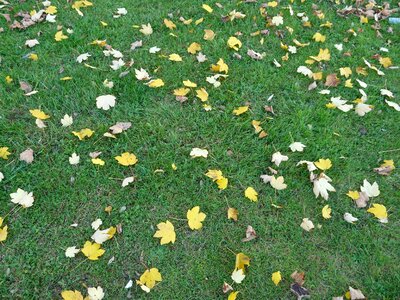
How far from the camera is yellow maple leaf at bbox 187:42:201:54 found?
3676 millimetres

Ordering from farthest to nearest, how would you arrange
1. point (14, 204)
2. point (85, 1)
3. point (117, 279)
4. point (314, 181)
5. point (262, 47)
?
point (85, 1) < point (262, 47) < point (314, 181) < point (14, 204) < point (117, 279)

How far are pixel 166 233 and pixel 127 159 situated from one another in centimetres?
65

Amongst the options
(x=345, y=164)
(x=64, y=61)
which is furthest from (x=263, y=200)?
(x=64, y=61)

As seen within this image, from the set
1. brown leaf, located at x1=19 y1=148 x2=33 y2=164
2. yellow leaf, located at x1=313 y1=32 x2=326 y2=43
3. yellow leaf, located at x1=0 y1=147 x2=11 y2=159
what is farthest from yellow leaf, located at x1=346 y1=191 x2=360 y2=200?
yellow leaf, located at x1=0 y1=147 x2=11 y2=159

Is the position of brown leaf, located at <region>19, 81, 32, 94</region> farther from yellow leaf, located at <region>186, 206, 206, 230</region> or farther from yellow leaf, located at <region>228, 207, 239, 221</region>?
yellow leaf, located at <region>228, 207, 239, 221</region>

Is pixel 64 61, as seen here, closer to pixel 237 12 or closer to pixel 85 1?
Answer: pixel 85 1

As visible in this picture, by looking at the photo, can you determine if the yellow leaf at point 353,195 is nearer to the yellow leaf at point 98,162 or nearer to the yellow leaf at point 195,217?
the yellow leaf at point 195,217

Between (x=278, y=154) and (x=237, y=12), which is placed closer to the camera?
(x=278, y=154)

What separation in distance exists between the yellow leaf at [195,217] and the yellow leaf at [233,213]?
174mm

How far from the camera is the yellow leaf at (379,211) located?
103 inches

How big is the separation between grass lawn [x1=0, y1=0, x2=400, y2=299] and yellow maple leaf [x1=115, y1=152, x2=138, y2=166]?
44 millimetres

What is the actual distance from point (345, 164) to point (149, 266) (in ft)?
5.37

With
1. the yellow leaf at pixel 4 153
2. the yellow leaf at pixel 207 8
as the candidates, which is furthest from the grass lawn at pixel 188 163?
the yellow leaf at pixel 207 8

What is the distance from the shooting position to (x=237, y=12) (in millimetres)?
4168
